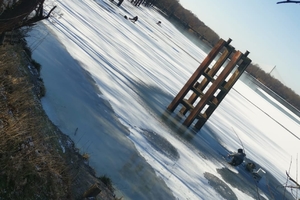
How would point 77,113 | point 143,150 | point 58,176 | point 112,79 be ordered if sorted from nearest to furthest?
point 58,176 → point 77,113 → point 143,150 → point 112,79

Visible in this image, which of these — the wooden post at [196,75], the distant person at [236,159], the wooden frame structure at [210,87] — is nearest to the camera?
the distant person at [236,159]

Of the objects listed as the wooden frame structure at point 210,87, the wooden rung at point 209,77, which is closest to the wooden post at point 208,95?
the wooden frame structure at point 210,87

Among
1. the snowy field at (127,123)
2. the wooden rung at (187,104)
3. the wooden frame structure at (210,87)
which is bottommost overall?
the snowy field at (127,123)

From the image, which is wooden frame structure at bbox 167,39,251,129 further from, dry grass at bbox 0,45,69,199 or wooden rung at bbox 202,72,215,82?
dry grass at bbox 0,45,69,199

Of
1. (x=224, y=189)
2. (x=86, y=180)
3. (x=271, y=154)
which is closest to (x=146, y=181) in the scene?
(x=86, y=180)

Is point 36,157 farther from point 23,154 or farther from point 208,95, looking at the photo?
point 208,95

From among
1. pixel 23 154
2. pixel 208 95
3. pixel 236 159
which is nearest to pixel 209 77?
pixel 208 95

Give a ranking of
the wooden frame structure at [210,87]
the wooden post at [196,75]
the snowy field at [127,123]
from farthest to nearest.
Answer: the wooden post at [196,75] → the wooden frame structure at [210,87] → the snowy field at [127,123]

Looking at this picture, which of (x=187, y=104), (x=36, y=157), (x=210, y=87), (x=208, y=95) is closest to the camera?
(x=36, y=157)

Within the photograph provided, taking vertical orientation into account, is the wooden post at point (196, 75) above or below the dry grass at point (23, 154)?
above

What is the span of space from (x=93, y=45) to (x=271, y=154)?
402 inches

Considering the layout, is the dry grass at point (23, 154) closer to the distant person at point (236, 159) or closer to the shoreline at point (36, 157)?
the shoreline at point (36, 157)

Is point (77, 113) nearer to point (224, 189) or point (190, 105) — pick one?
point (224, 189)

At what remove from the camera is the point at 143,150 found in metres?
7.96
